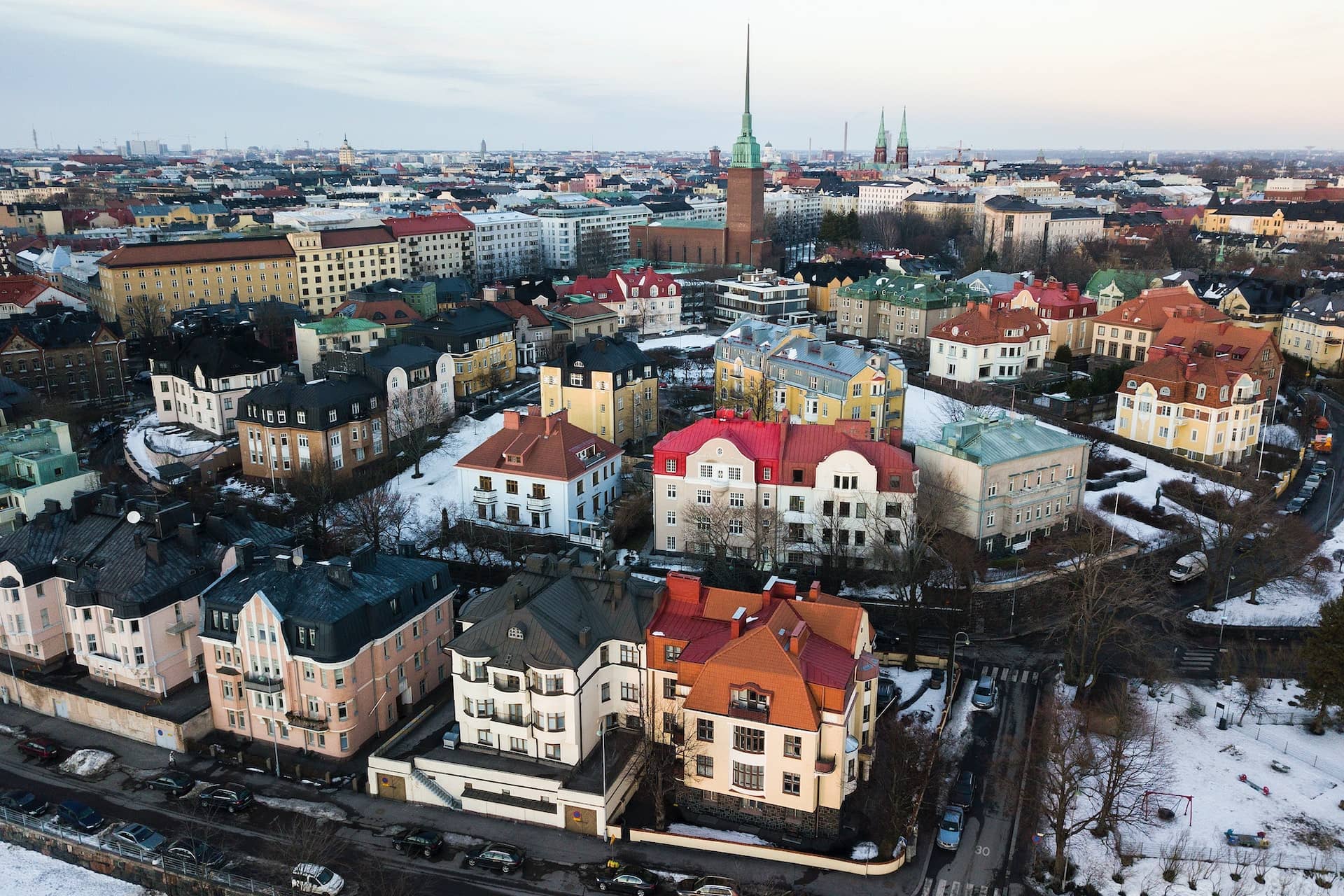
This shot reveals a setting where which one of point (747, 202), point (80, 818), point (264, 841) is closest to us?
point (264, 841)

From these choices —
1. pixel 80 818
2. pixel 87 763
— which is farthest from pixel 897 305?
pixel 80 818

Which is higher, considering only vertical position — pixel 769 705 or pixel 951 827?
pixel 769 705

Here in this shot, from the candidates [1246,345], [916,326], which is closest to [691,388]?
[916,326]

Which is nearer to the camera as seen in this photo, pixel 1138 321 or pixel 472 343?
pixel 472 343

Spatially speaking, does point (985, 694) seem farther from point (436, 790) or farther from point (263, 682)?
point (263, 682)

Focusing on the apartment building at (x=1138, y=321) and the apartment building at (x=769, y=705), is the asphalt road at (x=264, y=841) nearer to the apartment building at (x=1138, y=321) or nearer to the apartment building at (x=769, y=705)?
the apartment building at (x=769, y=705)

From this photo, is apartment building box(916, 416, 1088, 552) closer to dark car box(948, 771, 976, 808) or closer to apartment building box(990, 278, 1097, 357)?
dark car box(948, 771, 976, 808)

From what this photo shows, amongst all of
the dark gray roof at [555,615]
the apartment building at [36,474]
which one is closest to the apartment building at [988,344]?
the dark gray roof at [555,615]
